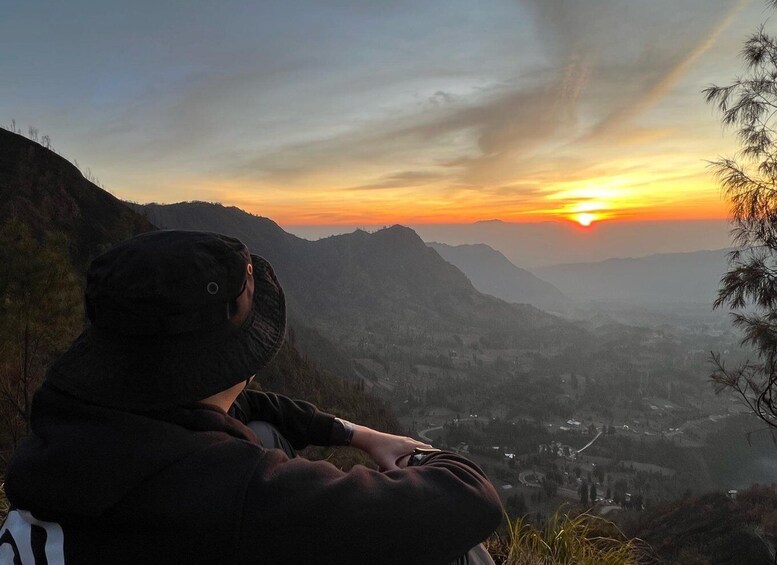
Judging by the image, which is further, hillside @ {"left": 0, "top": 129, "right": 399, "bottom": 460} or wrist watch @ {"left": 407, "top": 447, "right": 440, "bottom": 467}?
hillside @ {"left": 0, "top": 129, "right": 399, "bottom": 460}

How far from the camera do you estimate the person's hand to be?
178 cm

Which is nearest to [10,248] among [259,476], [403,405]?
[259,476]

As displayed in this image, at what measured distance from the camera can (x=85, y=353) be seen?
1.19 meters

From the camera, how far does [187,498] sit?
3.23ft

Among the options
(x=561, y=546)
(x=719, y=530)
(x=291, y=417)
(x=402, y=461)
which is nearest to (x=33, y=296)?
(x=291, y=417)

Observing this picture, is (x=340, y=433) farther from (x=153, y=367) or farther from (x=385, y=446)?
(x=153, y=367)

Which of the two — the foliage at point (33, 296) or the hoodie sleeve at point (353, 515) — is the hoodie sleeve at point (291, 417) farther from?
the foliage at point (33, 296)

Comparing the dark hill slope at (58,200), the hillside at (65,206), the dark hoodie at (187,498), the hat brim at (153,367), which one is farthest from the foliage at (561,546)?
the dark hill slope at (58,200)

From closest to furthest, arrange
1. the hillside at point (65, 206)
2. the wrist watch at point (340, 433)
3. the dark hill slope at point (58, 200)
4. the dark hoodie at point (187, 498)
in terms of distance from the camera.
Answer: the dark hoodie at point (187, 498)
the wrist watch at point (340, 433)
the hillside at point (65, 206)
the dark hill slope at point (58, 200)

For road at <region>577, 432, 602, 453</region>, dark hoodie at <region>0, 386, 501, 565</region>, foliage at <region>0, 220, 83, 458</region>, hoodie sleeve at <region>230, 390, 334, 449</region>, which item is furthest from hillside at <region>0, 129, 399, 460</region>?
road at <region>577, 432, 602, 453</region>

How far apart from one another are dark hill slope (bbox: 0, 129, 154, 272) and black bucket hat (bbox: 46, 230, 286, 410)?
112 ft

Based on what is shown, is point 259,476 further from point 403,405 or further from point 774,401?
point 403,405

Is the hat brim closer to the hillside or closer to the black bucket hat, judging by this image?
the black bucket hat

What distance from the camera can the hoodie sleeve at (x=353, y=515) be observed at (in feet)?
3.34
